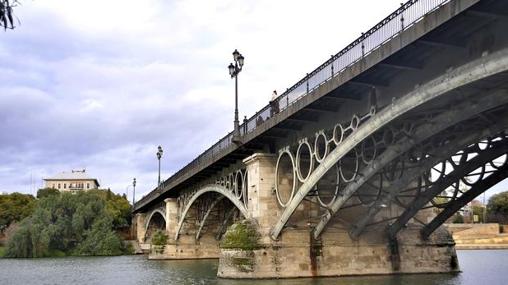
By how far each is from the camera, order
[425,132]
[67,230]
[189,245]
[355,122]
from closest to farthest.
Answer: [425,132], [355,122], [189,245], [67,230]

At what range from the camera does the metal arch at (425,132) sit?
53.0 ft

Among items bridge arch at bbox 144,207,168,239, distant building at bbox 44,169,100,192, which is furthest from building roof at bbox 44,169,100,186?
bridge arch at bbox 144,207,168,239

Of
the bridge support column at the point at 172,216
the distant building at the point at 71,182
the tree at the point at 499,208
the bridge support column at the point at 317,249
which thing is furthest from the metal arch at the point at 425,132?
the distant building at the point at 71,182

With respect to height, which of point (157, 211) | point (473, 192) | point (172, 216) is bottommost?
point (473, 192)

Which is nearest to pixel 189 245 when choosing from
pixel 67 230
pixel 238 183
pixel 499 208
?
pixel 67 230

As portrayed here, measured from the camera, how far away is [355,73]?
18.2 meters

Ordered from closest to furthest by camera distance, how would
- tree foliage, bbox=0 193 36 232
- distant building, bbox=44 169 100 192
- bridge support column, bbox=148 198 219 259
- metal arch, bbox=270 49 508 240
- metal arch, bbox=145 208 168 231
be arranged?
metal arch, bbox=270 49 508 240 → bridge support column, bbox=148 198 219 259 → metal arch, bbox=145 208 168 231 → tree foliage, bbox=0 193 36 232 → distant building, bbox=44 169 100 192

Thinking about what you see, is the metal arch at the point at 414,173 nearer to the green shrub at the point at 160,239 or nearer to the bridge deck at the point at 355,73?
the bridge deck at the point at 355,73

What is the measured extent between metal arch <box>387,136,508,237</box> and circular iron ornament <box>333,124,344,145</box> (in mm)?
4152

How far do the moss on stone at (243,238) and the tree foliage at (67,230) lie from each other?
133ft

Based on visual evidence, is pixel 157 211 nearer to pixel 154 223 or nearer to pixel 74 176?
pixel 154 223

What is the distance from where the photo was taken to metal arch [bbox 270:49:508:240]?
13.3 metres

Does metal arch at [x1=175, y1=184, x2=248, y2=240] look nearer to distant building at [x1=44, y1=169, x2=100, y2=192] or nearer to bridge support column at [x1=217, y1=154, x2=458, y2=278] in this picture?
bridge support column at [x1=217, y1=154, x2=458, y2=278]

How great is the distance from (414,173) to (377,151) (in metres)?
1.66
